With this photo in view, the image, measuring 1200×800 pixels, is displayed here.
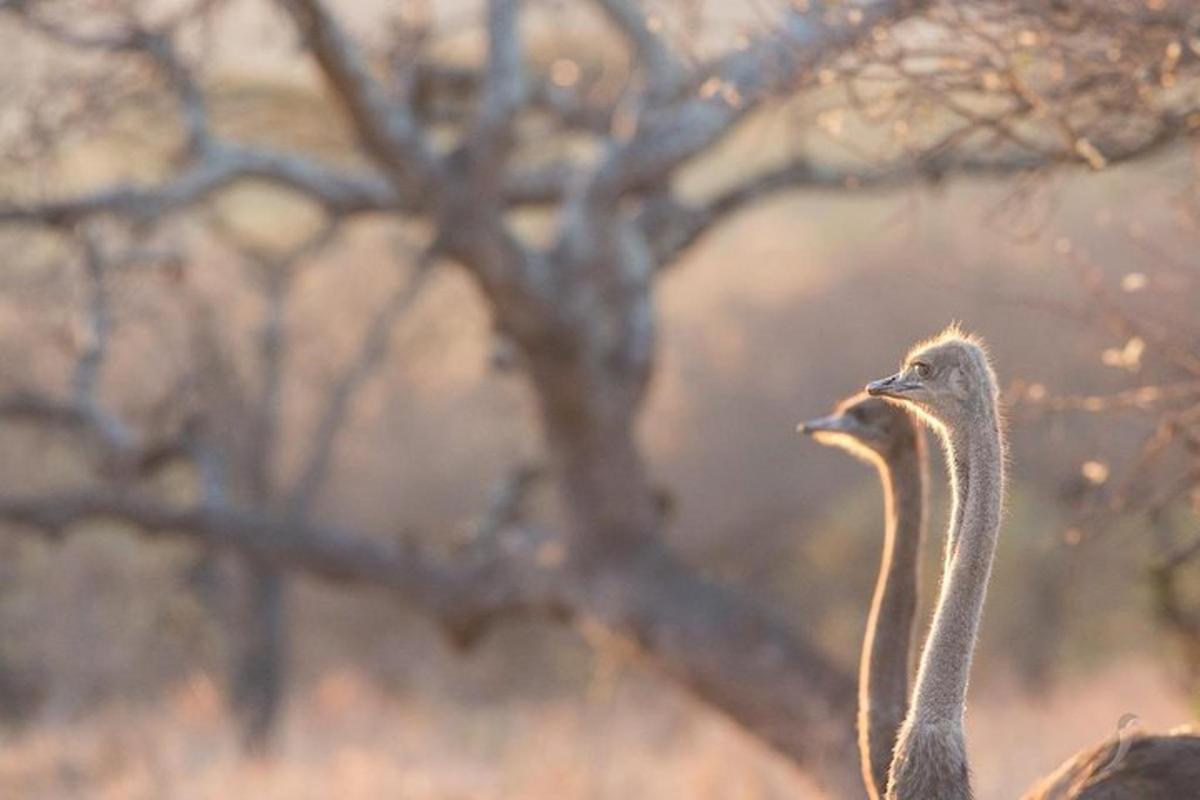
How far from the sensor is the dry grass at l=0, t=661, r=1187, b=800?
12.2 m

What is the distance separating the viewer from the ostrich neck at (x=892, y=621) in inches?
224

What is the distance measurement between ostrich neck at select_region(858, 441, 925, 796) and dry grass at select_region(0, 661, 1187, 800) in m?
3.53

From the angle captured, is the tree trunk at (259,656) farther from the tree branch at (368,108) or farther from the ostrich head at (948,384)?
the ostrich head at (948,384)

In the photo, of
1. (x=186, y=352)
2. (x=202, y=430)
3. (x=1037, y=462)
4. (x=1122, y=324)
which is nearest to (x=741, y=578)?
(x=1037, y=462)

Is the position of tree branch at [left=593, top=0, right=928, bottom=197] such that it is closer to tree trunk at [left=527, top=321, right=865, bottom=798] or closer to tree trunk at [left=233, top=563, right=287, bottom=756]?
tree trunk at [left=527, top=321, right=865, bottom=798]

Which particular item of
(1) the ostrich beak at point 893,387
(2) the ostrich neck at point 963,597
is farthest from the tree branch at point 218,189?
(2) the ostrich neck at point 963,597

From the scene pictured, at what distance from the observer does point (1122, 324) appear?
6.91 meters

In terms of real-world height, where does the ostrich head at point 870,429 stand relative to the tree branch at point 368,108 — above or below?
above

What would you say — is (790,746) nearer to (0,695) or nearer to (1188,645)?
A: (1188,645)

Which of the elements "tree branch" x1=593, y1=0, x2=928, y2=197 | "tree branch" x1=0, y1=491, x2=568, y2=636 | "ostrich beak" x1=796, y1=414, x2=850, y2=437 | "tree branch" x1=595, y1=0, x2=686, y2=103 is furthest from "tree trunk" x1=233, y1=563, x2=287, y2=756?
"ostrich beak" x1=796, y1=414, x2=850, y2=437

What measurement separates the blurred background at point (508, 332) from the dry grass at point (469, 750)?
0.06 m

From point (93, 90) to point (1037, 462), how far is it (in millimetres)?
16228

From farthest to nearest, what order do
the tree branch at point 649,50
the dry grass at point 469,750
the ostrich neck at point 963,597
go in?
the dry grass at point 469,750 < the tree branch at point 649,50 < the ostrich neck at point 963,597

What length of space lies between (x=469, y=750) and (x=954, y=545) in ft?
37.9
